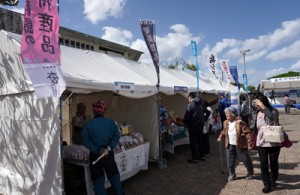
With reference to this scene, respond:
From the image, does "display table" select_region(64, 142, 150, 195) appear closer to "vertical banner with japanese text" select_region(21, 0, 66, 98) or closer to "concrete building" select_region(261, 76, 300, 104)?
"vertical banner with japanese text" select_region(21, 0, 66, 98)

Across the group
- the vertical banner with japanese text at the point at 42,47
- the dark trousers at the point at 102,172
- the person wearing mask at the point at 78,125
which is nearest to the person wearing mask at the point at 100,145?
the dark trousers at the point at 102,172

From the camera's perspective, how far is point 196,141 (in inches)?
275

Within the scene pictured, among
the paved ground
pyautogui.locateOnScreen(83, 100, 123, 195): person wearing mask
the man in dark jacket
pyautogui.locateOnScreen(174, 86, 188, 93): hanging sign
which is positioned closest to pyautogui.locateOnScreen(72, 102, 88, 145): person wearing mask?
the paved ground

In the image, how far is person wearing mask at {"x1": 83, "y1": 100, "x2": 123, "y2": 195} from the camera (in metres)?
4.05

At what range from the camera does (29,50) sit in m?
3.32

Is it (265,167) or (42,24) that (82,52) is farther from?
(265,167)

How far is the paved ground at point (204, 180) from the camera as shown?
4.91 m

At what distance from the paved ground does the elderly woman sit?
34cm

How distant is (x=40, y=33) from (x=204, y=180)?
4.09 metres

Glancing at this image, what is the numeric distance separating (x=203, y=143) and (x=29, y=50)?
211 inches

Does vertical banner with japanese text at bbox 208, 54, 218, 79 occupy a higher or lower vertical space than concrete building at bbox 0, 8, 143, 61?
lower

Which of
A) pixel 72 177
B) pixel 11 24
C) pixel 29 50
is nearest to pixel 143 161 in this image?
pixel 72 177

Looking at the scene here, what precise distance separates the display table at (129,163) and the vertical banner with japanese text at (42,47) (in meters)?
1.66

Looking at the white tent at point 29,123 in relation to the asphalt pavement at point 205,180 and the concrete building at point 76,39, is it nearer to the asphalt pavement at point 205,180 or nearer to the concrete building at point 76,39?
the asphalt pavement at point 205,180
